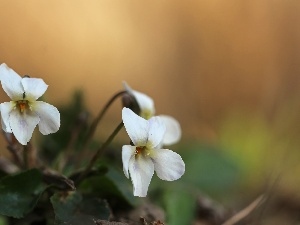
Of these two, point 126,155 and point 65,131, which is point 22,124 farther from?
point 65,131

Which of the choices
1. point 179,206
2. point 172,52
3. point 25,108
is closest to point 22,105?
point 25,108

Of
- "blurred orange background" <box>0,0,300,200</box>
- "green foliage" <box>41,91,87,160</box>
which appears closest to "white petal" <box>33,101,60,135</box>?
"green foliage" <box>41,91,87,160</box>

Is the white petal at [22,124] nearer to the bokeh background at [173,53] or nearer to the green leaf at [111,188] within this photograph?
the green leaf at [111,188]

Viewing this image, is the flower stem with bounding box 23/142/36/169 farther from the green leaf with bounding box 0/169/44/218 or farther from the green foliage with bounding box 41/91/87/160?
the green foliage with bounding box 41/91/87/160

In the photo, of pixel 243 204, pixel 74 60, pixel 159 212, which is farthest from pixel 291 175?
pixel 74 60

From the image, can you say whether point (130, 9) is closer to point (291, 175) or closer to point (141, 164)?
point (291, 175)

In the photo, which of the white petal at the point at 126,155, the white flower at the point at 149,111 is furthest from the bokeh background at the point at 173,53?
the white petal at the point at 126,155
